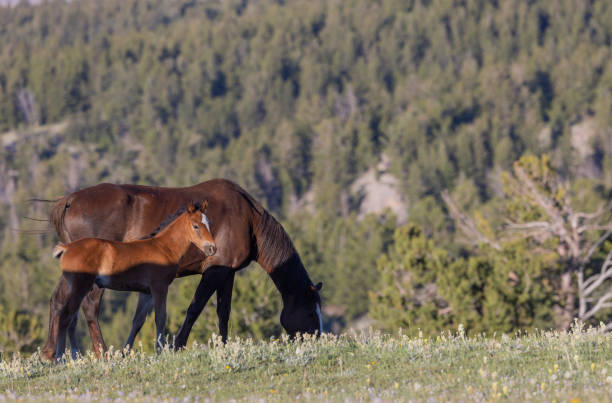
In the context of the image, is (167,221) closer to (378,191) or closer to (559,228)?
(559,228)

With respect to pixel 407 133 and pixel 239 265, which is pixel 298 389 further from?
pixel 407 133

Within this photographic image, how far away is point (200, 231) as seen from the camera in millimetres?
11227

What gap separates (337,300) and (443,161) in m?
65.2

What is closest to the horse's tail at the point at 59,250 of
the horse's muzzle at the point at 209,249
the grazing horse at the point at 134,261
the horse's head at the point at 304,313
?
the grazing horse at the point at 134,261

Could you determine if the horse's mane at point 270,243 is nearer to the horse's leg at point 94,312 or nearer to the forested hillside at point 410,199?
the horse's leg at point 94,312

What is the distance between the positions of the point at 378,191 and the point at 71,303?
150706 mm

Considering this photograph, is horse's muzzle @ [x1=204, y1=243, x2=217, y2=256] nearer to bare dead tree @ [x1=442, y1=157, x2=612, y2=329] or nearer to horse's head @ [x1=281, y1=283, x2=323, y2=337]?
horse's head @ [x1=281, y1=283, x2=323, y2=337]

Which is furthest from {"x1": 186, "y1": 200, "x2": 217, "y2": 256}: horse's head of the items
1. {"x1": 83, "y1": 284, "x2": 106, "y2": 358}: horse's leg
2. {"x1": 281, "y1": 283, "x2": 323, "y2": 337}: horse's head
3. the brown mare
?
{"x1": 281, "y1": 283, "x2": 323, "y2": 337}: horse's head

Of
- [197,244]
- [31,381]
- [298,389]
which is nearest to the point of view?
[298,389]

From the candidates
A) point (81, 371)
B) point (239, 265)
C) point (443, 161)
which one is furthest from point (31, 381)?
point (443, 161)

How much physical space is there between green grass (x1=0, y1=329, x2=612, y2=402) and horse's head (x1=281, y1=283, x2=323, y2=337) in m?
2.91

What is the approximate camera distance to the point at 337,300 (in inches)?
3359

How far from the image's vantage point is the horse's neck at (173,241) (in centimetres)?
1116

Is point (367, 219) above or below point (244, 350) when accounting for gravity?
below
